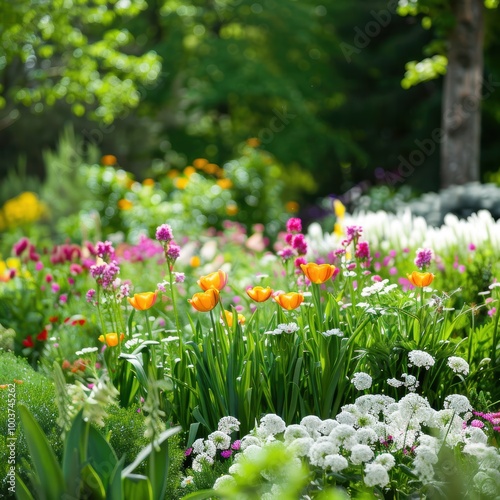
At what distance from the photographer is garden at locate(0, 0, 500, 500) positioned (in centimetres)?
268

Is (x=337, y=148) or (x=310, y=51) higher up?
(x=310, y=51)

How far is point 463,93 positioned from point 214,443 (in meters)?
8.21

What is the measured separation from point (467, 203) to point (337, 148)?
8604mm

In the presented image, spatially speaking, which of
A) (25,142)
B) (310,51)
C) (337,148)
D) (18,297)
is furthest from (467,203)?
(25,142)

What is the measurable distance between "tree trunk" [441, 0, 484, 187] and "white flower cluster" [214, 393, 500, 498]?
7762 millimetres

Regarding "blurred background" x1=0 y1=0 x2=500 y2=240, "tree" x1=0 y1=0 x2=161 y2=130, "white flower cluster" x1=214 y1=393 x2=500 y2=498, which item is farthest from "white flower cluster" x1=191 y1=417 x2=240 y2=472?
"blurred background" x1=0 y1=0 x2=500 y2=240

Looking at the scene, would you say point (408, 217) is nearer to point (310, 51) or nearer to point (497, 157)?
point (497, 157)

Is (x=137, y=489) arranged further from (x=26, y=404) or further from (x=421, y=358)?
(x=421, y=358)

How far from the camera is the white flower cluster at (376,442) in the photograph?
2576 millimetres

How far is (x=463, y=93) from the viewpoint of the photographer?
33.6 ft

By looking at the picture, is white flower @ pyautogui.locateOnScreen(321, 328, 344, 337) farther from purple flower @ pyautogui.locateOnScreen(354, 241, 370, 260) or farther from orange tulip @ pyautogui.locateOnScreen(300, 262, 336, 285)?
purple flower @ pyautogui.locateOnScreen(354, 241, 370, 260)

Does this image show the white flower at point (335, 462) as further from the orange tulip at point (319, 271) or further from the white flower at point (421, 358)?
the orange tulip at point (319, 271)

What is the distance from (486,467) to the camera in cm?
264

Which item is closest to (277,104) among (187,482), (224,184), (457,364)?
(224,184)
